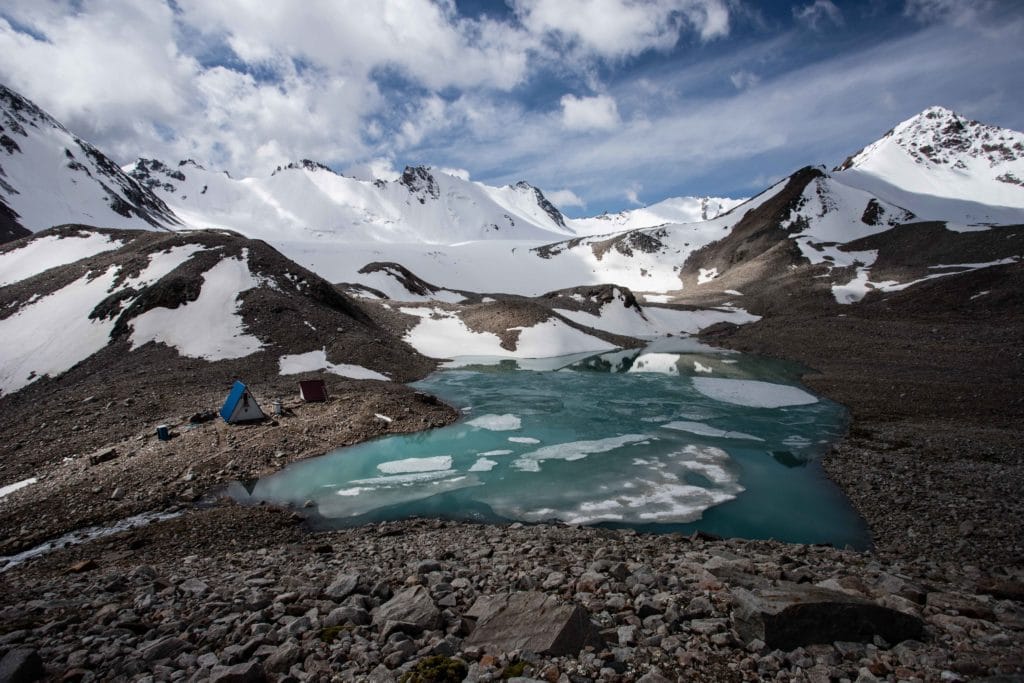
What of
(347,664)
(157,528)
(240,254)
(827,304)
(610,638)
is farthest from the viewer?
(827,304)

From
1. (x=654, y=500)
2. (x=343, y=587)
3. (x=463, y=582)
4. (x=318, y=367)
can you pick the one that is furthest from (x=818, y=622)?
(x=318, y=367)

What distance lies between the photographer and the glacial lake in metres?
13.7

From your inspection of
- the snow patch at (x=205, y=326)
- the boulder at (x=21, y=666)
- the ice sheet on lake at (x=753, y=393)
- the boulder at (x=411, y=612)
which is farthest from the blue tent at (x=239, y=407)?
the ice sheet on lake at (x=753, y=393)

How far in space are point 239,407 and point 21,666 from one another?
16.6 metres

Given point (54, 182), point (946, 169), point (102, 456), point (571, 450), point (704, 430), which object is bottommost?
point (704, 430)

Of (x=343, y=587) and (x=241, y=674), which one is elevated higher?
(x=241, y=674)

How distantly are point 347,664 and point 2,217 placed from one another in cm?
12693

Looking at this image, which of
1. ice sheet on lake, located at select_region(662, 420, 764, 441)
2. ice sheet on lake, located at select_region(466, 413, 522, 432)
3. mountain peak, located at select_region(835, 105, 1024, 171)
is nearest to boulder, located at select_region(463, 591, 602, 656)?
ice sheet on lake, located at select_region(466, 413, 522, 432)

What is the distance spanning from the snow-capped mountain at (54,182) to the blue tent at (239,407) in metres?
106

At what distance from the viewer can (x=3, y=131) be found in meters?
120

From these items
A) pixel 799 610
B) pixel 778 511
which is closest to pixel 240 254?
pixel 778 511

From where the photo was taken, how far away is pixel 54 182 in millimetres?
118500

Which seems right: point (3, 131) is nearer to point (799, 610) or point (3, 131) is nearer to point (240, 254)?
point (240, 254)

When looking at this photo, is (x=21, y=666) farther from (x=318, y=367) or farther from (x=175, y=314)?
(x=175, y=314)
